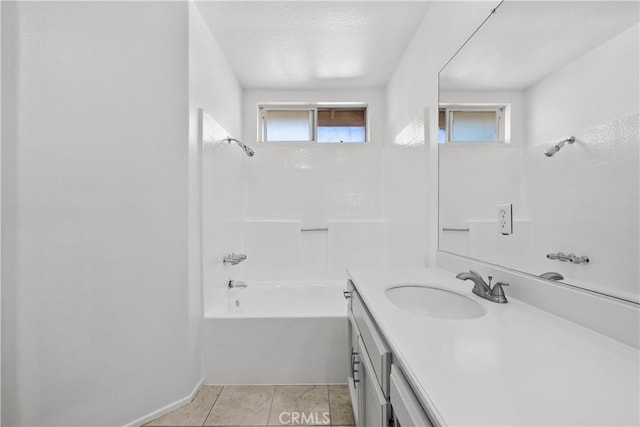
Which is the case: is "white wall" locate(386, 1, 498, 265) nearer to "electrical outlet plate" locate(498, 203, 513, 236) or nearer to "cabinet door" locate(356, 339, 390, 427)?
"electrical outlet plate" locate(498, 203, 513, 236)

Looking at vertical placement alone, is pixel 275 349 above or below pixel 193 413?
above

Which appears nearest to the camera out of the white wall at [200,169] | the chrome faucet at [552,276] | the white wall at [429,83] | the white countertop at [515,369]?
the white countertop at [515,369]

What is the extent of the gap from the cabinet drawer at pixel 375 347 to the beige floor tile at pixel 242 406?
2.96 ft

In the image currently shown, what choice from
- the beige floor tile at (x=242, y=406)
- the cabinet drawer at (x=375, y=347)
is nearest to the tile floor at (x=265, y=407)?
the beige floor tile at (x=242, y=406)

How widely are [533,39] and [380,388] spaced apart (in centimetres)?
132

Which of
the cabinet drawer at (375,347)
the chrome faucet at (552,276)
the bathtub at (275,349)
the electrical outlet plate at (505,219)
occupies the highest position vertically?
the electrical outlet plate at (505,219)

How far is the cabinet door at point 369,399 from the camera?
32.4 inches

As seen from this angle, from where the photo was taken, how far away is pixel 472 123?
139 centimetres

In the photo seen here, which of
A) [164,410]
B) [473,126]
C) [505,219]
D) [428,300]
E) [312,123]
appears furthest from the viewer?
[312,123]

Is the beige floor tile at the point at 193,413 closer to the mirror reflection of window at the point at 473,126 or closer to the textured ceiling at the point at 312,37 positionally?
the mirror reflection of window at the point at 473,126

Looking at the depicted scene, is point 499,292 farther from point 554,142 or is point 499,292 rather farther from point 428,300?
point 554,142

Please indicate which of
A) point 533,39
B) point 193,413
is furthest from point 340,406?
point 533,39

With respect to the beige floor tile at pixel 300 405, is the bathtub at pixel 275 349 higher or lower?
higher

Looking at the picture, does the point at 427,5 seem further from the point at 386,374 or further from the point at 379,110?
the point at 386,374
